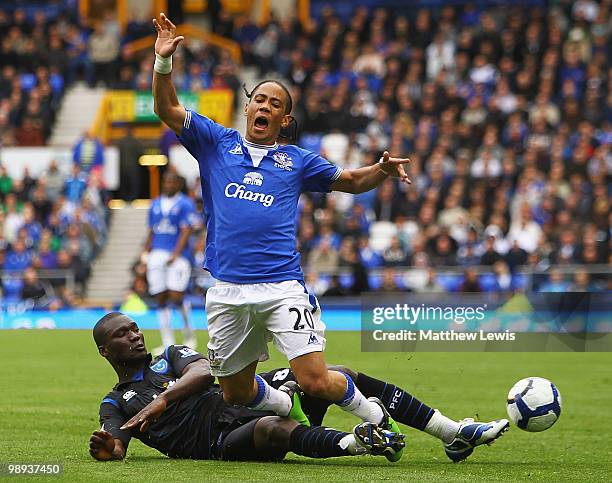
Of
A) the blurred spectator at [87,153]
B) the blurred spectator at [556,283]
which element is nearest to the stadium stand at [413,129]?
the blurred spectator at [556,283]

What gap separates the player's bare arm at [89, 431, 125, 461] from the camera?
24.9 feet

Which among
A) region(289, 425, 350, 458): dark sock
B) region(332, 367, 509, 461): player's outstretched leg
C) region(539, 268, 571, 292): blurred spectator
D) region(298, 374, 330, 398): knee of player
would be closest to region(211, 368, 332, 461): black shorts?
region(289, 425, 350, 458): dark sock

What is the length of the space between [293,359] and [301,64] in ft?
71.8

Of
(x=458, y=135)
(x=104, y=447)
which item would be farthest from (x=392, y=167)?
(x=458, y=135)

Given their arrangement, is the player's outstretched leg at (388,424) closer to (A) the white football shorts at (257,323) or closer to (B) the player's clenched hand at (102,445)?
(A) the white football shorts at (257,323)

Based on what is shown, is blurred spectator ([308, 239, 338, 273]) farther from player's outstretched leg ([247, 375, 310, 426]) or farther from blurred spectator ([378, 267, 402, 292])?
player's outstretched leg ([247, 375, 310, 426])

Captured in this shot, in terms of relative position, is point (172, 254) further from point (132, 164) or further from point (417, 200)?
point (132, 164)

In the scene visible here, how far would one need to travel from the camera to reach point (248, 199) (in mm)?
7902

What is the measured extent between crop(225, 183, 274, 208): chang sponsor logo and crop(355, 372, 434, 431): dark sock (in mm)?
1297

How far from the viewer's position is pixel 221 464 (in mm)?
7844

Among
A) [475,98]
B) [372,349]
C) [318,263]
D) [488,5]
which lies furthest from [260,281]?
[488,5]

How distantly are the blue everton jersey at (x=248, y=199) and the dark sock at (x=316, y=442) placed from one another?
36.4 inches

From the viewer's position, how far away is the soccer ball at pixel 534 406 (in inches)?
322

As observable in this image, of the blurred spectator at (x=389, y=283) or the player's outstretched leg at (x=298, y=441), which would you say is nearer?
the player's outstretched leg at (x=298, y=441)
